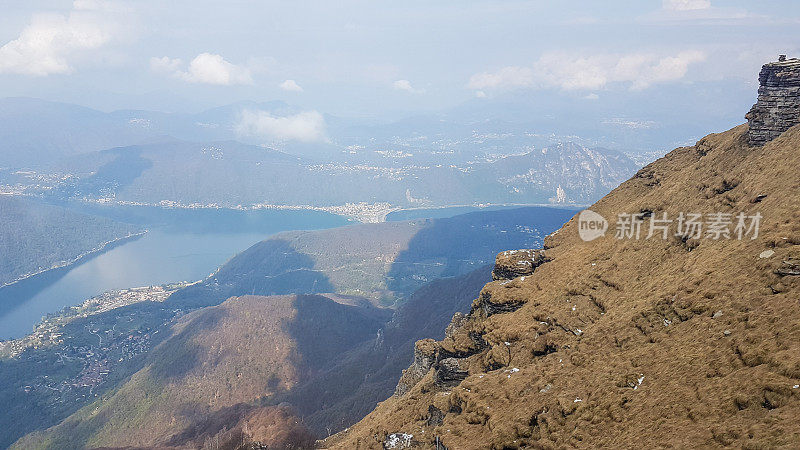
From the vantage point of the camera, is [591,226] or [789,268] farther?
[591,226]

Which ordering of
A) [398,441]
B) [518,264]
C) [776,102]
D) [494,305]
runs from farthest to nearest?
[518,264] → [494,305] → [776,102] → [398,441]

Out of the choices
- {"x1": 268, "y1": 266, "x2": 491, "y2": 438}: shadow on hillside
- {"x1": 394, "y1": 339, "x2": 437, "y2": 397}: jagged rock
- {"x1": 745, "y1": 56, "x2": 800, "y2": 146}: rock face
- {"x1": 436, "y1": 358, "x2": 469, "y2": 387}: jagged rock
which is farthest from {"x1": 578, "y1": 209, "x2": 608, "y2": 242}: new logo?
{"x1": 268, "y1": 266, "x2": 491, "y2": 438}: shadow on hillside

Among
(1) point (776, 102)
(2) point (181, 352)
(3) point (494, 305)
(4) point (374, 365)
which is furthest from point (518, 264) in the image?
(2) point (181, 352)

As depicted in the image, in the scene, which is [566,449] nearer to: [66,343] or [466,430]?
[466,430]

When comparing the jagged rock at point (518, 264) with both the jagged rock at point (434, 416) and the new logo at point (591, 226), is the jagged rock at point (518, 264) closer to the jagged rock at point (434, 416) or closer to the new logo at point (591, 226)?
the new logo at point (591, 226)

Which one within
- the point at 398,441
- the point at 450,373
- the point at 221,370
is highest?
Answer: the point at 450,373

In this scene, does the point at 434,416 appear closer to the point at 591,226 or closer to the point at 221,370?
the point at 591,226
